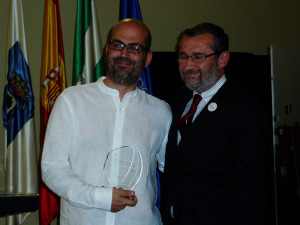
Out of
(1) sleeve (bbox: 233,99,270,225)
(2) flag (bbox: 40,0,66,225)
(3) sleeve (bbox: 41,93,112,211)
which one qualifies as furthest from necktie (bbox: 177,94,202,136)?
(2) flag (bbox: 40,0,66,225)

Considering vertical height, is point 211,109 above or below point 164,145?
above

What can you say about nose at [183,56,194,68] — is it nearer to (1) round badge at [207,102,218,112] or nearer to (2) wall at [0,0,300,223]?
(1) round badge at [207,102,218,112]

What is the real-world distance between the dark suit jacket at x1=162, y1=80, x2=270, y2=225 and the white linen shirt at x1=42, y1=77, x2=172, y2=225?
0.17 m

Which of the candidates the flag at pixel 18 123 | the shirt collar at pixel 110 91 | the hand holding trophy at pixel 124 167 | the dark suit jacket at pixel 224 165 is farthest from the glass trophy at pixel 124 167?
the flag at pixel 18 123

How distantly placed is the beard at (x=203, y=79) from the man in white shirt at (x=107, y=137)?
0.86ft

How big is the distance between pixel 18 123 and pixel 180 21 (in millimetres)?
2071

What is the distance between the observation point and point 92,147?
5.81 feet

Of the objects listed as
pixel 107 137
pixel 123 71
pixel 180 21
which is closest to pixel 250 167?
pixel 107 137

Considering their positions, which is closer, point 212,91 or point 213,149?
point 213,149

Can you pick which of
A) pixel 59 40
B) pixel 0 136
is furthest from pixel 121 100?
pixel 0 136

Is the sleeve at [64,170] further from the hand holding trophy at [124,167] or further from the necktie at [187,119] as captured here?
the necktie at [187,119]

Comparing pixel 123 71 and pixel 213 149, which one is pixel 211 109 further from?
pixel 123 71

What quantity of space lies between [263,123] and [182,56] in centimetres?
57

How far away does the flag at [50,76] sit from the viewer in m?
3.16
